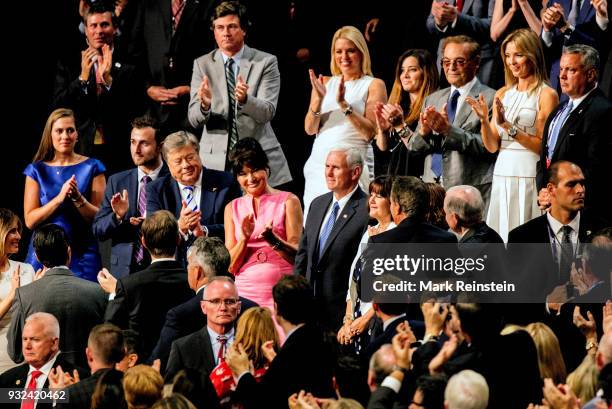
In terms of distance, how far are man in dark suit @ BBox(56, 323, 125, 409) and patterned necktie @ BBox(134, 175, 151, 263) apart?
1719mm

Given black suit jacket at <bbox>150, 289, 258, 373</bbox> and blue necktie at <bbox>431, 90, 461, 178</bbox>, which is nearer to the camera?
black suit jacket at <bbox>150, 289, 258, 373</bbox>

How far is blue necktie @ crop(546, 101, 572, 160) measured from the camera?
317 inches

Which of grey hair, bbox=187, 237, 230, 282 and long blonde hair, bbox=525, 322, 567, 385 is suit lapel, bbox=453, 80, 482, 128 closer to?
grey hair, bbox=187, 237, 230, 282

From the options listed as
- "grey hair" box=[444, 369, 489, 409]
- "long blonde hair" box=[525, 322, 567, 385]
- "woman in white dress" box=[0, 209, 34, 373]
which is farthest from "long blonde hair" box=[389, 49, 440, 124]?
"grey hair" box=[444, 369, 489, 409]

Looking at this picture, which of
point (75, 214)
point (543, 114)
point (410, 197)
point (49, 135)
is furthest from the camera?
point (49, 135)

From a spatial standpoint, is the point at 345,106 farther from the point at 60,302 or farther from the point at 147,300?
the point at 60,302

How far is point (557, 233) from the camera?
760 centimetres

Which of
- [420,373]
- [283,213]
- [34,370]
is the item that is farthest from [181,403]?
[283,213]

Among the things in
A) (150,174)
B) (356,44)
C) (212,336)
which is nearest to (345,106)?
(356,44)

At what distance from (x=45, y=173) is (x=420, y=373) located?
141 inches

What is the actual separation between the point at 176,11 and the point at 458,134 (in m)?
2.44

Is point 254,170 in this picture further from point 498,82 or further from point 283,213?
point 498,82

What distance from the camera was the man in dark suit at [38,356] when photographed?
725 cm

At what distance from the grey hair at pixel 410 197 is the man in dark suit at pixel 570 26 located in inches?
60.9
